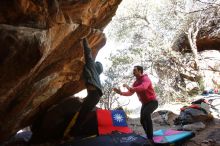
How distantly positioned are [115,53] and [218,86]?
23.0 feet

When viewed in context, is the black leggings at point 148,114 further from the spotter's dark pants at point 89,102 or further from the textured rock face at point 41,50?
the textured rock face at point 41,50

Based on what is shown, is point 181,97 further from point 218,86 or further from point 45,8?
point 45,8

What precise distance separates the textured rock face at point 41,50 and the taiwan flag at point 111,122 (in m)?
1.56

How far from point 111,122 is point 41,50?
3.44m

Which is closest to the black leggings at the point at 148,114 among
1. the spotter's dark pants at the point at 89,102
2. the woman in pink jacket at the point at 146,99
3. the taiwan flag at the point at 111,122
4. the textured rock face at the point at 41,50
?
the woman in pink jacket at the point at 146,99

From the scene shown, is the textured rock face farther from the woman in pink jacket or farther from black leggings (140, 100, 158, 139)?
black leggings (140, 100, 158, 139)

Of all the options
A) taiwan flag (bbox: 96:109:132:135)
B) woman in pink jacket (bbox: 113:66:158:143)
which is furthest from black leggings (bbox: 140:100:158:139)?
taiwan flag (bbox: 96:109:132:135)

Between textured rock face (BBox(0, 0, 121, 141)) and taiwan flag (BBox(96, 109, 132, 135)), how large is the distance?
5.13 feet

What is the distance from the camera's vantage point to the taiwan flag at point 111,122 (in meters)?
7.24

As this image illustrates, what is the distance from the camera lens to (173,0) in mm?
20031

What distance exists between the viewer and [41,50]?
14.6 feet

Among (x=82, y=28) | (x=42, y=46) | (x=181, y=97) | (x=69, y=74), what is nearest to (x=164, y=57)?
(x=181, y=97)

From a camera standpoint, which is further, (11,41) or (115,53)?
(115,53)

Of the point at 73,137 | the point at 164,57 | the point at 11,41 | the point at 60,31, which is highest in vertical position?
the point at 164,57
